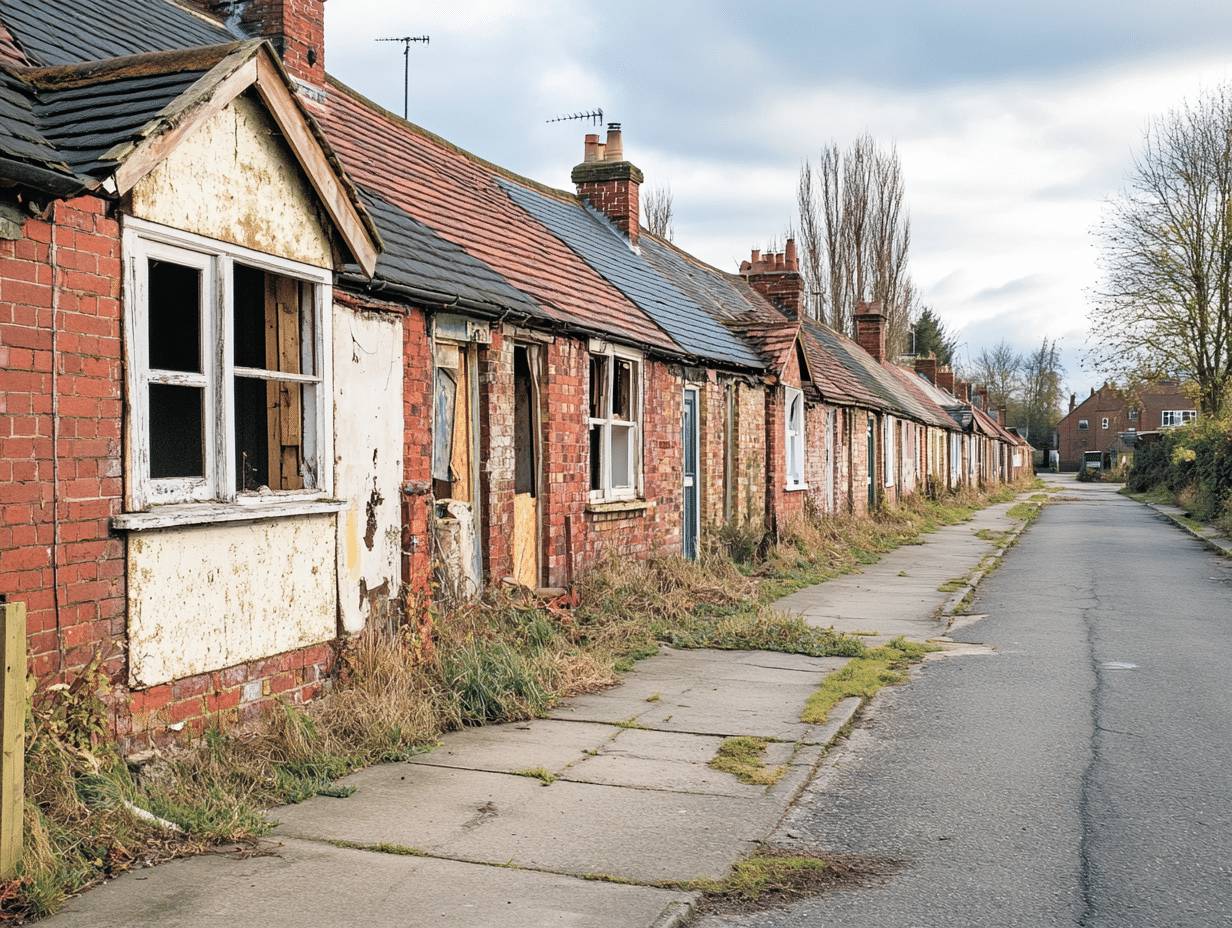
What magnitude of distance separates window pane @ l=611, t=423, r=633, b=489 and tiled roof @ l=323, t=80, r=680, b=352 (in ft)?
3.68

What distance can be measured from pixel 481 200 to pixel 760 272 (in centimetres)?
1383

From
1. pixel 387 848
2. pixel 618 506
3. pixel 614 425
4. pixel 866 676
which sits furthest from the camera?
pixel 614 425

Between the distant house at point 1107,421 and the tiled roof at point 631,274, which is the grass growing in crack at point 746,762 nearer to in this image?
the tiled roof at point 631,274

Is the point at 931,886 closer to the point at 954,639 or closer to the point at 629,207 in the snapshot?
the point at 954,639

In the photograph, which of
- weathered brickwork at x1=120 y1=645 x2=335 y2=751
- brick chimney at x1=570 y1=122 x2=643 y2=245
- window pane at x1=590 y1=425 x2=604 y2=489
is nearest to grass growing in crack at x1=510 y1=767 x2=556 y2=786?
weathered brickwork at x1=120 y1=645 x2=335 y2=751

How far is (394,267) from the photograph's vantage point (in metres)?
7.84

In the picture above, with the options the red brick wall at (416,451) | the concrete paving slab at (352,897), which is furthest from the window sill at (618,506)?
the concrete paving slab at (352,897)

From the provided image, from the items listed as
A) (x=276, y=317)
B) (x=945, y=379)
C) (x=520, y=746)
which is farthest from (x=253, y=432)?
(x=945, y=379)

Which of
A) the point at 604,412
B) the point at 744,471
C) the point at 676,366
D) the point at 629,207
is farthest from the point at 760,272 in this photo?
the point at 604,412

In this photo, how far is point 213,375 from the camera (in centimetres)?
566

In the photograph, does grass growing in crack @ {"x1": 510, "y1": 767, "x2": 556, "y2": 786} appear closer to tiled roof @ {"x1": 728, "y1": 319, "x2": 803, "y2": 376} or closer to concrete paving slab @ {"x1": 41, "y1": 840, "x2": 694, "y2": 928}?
concrete paving slab @ {"x1": 41, "y1": 840, "x2": 694, "y2": 928}

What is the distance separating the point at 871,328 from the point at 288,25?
3094 centimetres

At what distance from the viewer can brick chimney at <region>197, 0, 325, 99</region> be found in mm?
10336

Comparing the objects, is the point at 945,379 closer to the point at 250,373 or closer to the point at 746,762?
the point at 746,762
